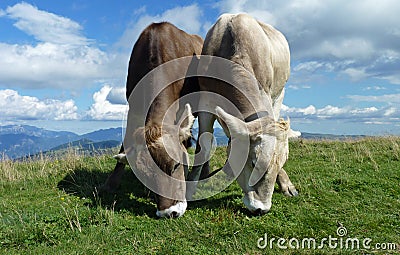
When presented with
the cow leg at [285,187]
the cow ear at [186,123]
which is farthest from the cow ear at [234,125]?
the cow leg at [285,187]

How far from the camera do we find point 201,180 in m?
9.14

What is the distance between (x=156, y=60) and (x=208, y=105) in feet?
5.40

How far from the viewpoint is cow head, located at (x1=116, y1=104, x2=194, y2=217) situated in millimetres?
6199

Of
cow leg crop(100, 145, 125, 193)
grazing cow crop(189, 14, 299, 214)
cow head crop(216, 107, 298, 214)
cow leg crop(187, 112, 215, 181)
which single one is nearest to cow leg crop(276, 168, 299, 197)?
grazing cow crop(189, 14, 299, 214)

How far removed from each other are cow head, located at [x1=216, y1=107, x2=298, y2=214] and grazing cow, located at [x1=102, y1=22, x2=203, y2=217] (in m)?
1.05

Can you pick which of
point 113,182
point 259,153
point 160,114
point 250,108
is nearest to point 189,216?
point 259,153

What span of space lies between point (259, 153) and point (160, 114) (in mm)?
2099

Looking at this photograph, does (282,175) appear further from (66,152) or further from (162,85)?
(66,152)

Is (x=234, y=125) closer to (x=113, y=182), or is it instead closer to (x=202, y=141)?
(x=202, y=141)

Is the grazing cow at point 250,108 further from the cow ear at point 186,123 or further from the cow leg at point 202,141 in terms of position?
the cow ear at point 186,123

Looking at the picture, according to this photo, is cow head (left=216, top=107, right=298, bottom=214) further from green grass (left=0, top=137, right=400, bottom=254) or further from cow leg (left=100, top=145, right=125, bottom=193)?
cow leg (left=100, top=145, right=125, bottom=193)

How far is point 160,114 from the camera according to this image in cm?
706

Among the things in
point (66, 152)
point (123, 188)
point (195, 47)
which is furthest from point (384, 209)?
point (66, 152)

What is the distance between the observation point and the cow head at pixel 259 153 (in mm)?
6324
